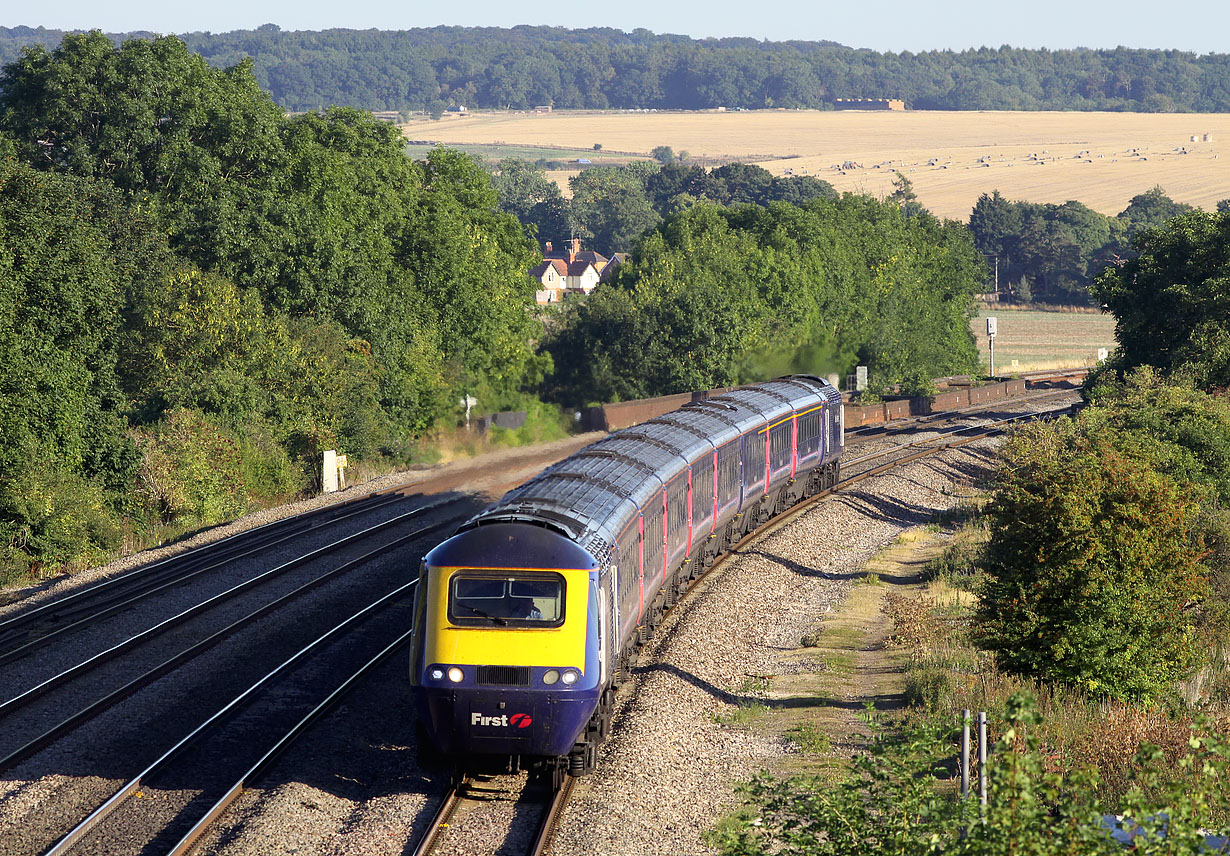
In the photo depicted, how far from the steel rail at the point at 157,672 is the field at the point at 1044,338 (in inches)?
2561

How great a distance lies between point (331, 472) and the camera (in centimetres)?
4128

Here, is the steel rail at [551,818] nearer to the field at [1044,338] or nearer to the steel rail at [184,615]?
the steel rail at [184,615]

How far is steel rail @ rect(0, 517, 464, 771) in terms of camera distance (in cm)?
1591

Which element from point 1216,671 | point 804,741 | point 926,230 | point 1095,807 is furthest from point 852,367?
point 1095,807

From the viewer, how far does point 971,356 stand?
84000mm

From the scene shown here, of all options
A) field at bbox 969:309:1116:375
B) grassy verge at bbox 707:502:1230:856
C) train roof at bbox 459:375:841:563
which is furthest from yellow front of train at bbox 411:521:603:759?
field at bbox 969:309:1116:375

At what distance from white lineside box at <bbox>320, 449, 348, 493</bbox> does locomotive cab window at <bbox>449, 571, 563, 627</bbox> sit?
27.2 m

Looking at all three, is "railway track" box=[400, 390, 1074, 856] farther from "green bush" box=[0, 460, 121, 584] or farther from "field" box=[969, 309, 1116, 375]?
"field" box=[969, 309, 1116, 375]

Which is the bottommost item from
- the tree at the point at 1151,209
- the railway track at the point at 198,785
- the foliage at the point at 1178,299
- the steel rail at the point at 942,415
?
the steel rail at the point at 942,415

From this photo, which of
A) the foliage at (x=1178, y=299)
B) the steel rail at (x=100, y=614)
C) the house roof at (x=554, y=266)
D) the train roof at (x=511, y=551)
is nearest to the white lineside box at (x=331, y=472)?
the steel rail at (x=100, y=614)

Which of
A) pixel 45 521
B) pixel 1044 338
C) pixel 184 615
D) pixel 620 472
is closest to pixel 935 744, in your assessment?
pixel 620 472

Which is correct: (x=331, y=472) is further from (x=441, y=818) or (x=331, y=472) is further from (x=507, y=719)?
(x=441, y=818)

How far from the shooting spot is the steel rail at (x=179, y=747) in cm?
1315

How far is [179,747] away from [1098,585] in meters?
12.6
